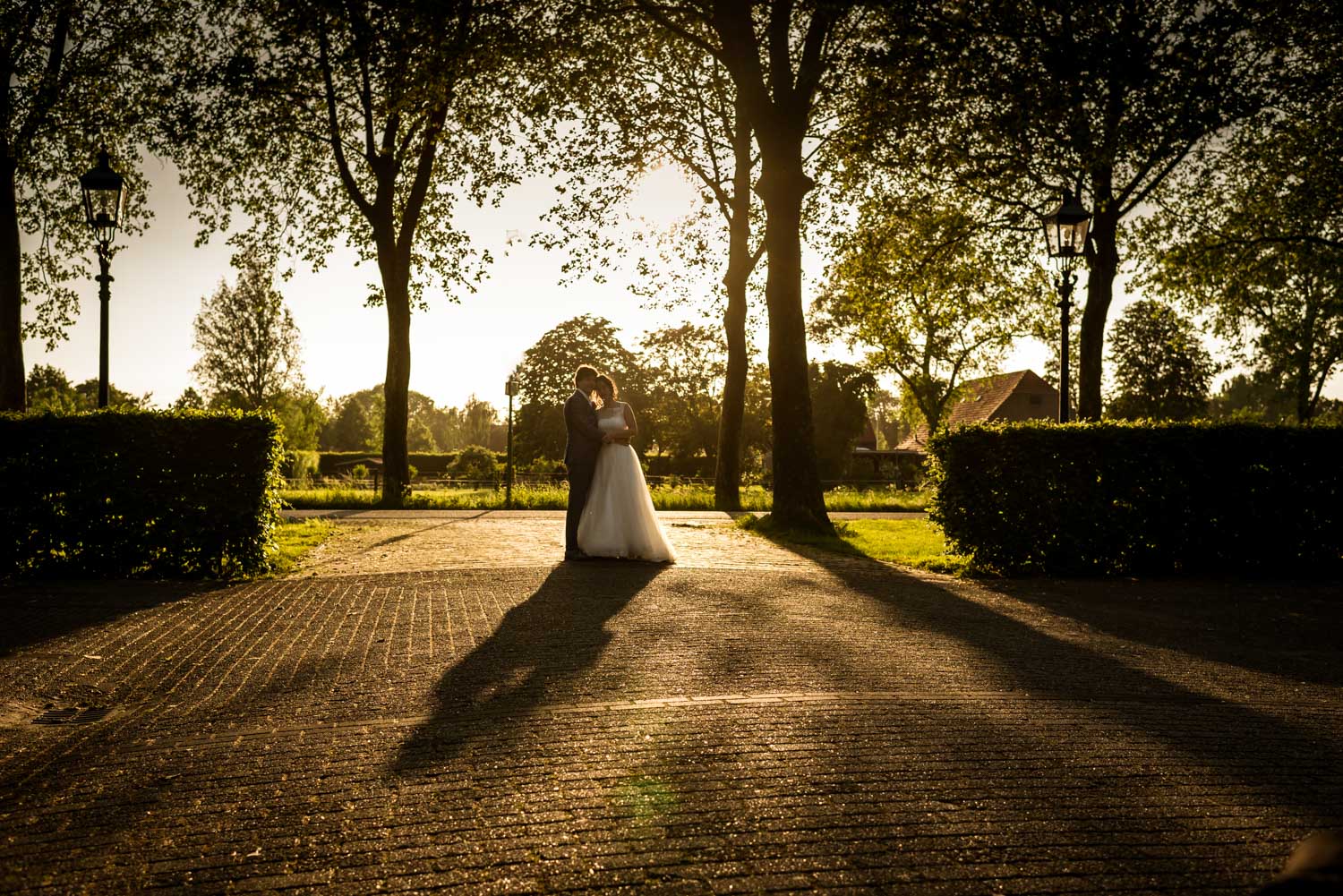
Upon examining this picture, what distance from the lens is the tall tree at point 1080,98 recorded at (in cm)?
1463

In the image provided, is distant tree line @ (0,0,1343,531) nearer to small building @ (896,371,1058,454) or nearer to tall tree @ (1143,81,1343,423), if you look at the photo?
tall tree @ (1143,81,1343,423)

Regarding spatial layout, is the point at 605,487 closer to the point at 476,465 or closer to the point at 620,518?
the point at 620,518

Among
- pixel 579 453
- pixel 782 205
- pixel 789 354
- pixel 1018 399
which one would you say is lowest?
pixel 579 453

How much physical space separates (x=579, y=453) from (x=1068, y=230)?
29.0ft

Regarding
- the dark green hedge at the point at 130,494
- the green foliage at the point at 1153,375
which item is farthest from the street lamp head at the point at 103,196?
the green foliage at the point at 1153,375

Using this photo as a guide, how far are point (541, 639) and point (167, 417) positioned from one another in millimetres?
5207

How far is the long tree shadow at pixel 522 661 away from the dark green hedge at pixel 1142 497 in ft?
13.3

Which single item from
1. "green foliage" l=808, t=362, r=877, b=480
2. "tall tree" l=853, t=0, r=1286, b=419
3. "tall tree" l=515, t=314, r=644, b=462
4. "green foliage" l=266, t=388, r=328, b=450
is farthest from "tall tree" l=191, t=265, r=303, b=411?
"tall tree" l=853, t=0, r=1286, b=419

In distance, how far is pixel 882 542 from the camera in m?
14.3

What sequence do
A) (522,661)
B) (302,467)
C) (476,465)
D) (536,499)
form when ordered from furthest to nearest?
(476,465)
(302,467)
(536,499)
(522,661)

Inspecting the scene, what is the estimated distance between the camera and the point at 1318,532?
36.0ft

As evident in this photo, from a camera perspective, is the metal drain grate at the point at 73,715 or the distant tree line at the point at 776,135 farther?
the distant tree line at the point at 776,135

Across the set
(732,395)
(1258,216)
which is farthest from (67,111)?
(1258,216)

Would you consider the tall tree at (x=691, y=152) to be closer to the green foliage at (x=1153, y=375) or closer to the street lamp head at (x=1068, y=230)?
the street lamp head at (x=1068, y=230)
